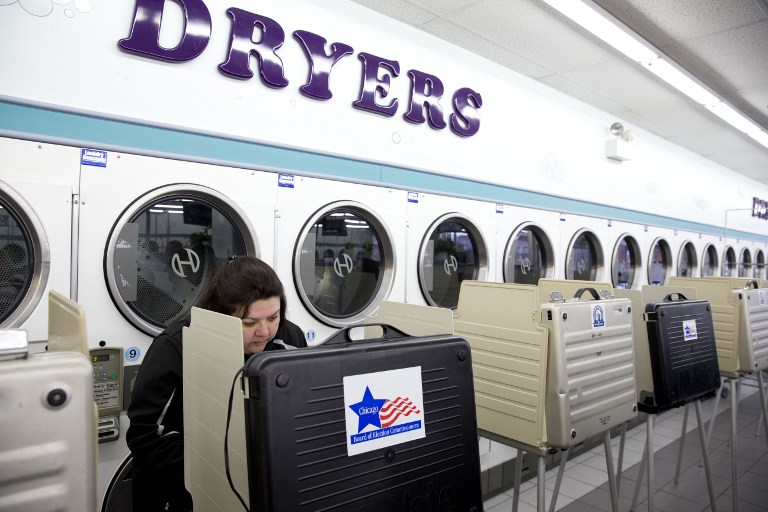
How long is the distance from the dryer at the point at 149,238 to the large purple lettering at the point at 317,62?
0.55 m

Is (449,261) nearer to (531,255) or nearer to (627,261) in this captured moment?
(531,255)

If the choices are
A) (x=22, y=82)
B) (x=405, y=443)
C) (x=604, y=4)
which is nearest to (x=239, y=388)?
(x=405, y=443)

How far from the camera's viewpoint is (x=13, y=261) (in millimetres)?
1905

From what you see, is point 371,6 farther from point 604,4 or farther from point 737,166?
point 737,166

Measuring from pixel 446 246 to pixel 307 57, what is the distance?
1675 millimetres

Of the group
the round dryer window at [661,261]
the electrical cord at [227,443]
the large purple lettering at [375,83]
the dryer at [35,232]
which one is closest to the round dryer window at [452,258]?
the large purple lettering at [375,83]

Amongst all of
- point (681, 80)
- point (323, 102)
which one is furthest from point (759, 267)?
point (323, 102)

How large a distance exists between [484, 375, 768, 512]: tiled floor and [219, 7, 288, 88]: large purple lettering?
3.10m

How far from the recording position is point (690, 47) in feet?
11.8

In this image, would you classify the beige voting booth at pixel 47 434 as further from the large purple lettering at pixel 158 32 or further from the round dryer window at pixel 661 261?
the round dryer window at pixel 661 261

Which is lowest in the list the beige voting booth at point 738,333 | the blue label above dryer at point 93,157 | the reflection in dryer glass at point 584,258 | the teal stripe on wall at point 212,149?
the beige voting booth at point 738,333

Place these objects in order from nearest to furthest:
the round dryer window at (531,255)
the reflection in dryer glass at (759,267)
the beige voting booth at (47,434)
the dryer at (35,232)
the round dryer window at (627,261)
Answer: the beige voting booth at (47,434)
the dryer at (35,232)
the round dryer window at (531,255)
the round dryer window at (627,261)
the reflection in dryer glass at (759,267)

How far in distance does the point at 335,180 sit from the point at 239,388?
1.86 meters

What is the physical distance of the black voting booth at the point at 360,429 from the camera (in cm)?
93
